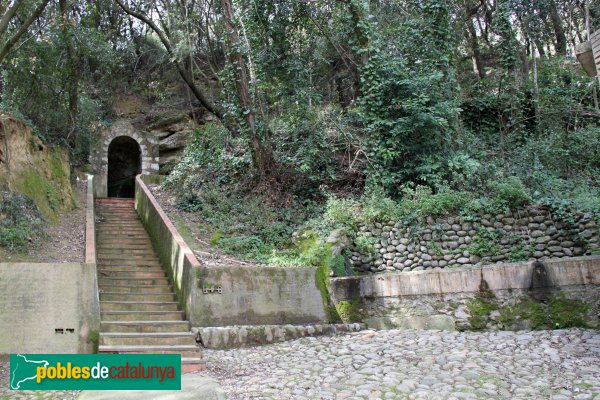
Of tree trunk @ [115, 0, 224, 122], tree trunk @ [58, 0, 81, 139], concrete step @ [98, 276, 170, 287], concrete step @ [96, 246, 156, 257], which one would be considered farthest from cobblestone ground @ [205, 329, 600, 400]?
tree trunk @ [115, 0, 224, 122]

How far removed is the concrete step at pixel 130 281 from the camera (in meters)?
8.95

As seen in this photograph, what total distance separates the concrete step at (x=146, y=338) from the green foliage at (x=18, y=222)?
291cm

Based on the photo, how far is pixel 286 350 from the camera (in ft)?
23.2

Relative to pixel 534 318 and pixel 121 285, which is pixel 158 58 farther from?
pixel 534 318

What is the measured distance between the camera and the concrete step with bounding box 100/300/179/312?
26.2 ft

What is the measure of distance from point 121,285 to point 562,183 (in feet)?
32.6

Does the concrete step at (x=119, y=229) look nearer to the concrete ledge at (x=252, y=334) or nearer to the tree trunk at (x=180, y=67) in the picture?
the concrete ledge at (x=252, y=334)

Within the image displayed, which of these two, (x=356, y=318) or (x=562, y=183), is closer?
(x=356, y=318)

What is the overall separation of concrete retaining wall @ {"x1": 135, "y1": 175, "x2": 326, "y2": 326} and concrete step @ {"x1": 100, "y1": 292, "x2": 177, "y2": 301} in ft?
0.76

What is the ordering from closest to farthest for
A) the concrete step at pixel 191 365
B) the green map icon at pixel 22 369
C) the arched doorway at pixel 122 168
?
the green map icon at pixel 22 369 < the concrete step at pixel 191 365 < the arched doorway at pixel 122 168

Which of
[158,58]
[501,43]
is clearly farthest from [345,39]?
[158,58]

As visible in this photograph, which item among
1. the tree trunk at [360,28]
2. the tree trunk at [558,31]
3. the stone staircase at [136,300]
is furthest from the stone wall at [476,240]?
the tree trunk at [558,31]

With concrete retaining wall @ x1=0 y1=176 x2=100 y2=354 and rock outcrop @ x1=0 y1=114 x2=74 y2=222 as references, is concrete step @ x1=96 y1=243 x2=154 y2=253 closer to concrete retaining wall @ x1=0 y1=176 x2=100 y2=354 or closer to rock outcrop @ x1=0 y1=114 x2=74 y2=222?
rock outcrop @ x1=0 y1=114 x2=74 y2=222

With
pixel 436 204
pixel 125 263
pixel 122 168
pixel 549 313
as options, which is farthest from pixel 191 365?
pixel 122 168
